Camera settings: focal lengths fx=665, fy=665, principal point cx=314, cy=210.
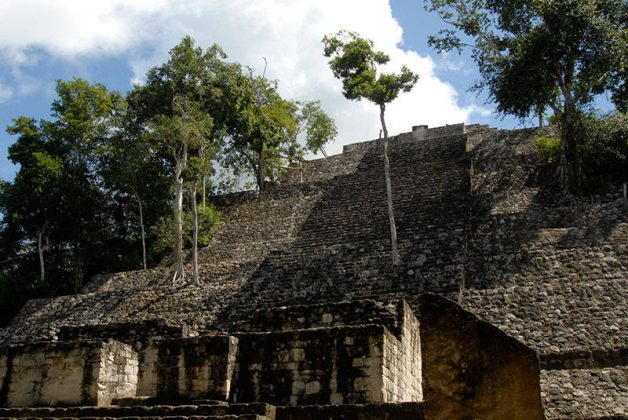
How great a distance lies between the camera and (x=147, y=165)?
22.1 metres

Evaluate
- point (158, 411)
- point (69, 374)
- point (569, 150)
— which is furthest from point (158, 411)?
point (569, 150)

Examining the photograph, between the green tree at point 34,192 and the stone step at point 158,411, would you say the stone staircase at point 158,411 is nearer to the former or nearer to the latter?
the stone step at point 158,411

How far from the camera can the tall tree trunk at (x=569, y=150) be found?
17.0 m

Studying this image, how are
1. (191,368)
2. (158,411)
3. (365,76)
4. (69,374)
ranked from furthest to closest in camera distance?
(365,76), (69,374), (191,368), (158,411)

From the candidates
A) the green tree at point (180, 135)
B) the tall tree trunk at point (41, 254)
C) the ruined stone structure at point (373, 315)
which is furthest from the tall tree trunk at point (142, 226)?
the tall tree trunk at point (41, 254)

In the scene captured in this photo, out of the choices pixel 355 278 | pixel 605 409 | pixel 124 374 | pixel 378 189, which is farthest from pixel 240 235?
pixel 605 409

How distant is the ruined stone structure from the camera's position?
5891 millimetres

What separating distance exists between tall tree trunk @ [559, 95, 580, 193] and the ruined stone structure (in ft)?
2.61

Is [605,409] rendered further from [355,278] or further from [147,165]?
[147,165]

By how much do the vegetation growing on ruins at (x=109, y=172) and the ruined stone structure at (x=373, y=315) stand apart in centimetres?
253

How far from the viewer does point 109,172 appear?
22766 millimetres

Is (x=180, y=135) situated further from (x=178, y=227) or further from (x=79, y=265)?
(x=79, y=265)

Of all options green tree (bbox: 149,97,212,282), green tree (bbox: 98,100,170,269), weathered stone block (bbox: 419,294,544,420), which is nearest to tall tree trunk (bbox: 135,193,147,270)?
green tree (bbox: 98,100,170,269)

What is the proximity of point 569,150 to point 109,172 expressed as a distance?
48.2 ft
